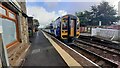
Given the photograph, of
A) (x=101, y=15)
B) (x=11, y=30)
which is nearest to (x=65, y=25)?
(x=11, y=30)

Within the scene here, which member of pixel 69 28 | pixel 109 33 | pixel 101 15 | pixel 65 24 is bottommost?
pixel 109 33

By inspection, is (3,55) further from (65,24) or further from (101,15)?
(101,15)

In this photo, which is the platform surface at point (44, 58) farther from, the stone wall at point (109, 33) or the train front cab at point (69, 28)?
the stone wall at point (109, 33)

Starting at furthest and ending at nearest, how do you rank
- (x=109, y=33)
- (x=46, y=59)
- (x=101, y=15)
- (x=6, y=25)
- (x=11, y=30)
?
1. (x=101, y=15)
2. (x=109, y=33)
3. (x=11, y=30)
4. (x=46, y=59)
5. (x=6, y=25)

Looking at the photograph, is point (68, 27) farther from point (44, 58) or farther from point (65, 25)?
point (44, 58)

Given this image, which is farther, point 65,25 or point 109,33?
point 109,33

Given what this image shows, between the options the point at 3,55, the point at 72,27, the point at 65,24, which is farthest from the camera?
the point at 72,27

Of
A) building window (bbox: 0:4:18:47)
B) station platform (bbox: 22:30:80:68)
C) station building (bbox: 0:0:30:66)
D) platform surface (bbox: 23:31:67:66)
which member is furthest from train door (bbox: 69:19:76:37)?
building window (bbox: 0:4:18:47)

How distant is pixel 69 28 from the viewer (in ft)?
49.1

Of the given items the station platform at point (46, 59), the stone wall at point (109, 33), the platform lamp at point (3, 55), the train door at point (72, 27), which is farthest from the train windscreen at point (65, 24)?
the platform lamp at point (3, 55)

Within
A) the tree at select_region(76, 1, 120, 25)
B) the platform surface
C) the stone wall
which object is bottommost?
the platform surface

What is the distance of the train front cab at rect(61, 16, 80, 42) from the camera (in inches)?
585

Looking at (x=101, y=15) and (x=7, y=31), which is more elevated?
(x=101, y=15)

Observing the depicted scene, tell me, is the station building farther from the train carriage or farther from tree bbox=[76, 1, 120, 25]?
tree bbox=[76, 1, 120, 25]
